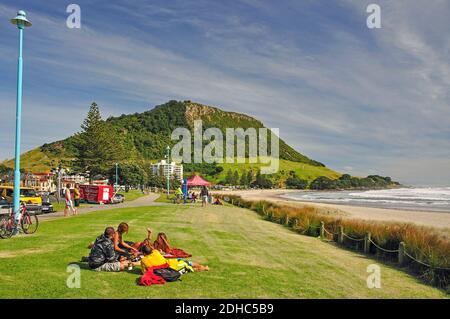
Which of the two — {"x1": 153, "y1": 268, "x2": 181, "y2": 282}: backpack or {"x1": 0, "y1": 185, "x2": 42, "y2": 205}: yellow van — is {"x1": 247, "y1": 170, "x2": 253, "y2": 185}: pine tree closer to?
{"x1": 0, "y1": 185, "x2": 42, "y2": 205}: yellow van

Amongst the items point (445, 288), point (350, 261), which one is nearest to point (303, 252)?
point (350, 261)

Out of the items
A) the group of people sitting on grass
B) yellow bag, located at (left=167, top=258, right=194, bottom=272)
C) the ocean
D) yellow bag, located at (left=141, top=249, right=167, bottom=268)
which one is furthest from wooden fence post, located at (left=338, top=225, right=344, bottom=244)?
the ocean

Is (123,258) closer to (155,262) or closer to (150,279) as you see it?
(155,262)

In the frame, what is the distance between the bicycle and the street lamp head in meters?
6.29

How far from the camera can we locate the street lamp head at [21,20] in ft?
43.4

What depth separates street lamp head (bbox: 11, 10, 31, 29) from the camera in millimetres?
13242

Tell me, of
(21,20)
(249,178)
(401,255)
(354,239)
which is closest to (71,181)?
(249,178)

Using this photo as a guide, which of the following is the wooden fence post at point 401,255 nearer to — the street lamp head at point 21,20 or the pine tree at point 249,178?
the street lamp head at point 21,20

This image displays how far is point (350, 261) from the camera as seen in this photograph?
39.5 feet

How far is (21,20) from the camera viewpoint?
13289mm

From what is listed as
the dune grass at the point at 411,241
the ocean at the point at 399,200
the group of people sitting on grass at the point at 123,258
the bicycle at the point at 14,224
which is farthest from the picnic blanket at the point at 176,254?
the ocean at the point at 399,200

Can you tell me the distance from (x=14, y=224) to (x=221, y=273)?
26.8ft

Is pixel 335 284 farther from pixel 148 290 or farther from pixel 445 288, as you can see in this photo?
pixel 148 290

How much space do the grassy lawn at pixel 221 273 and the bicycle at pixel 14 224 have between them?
0.39m
